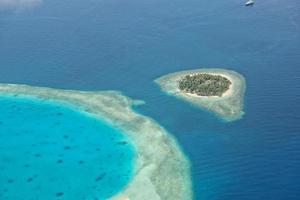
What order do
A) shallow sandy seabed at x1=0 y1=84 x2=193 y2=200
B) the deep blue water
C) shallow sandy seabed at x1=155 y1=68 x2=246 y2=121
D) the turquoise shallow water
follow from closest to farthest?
shallow sandy seabed at x1=0 y1=84 x2=193 y2=200 → the turquoise shallow water → the deep blue water → shallow sandy seabed at x1=155 y1=68 x2=246 y2=121

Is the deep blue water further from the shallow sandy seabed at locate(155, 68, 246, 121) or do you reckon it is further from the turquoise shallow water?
the turquoise shallow water

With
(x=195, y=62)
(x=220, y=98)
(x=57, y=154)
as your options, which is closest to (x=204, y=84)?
(x=220, y=98)

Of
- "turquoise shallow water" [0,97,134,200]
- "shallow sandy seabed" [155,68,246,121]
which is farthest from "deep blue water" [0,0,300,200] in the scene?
"turquoise shallow water" [0,97,134,200]

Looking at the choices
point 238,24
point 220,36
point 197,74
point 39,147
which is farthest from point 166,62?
point 39,147

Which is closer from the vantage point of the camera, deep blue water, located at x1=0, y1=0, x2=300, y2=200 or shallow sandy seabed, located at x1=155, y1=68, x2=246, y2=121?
deep blue water, located at x1=0, y1=0, x2=300, y2=200

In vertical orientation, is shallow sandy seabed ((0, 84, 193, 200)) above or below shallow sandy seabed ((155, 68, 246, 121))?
below

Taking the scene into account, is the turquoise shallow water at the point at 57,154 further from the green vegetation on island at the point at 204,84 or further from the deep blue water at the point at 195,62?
the green vegetation on island at the point at 204,84

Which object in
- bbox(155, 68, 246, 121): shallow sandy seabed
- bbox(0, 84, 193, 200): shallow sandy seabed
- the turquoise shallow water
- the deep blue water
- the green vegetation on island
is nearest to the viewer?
bbox(0, 84, 193, 200): shallow sandy seabed

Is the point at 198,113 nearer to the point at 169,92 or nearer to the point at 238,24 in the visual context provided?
the point at 169,92
